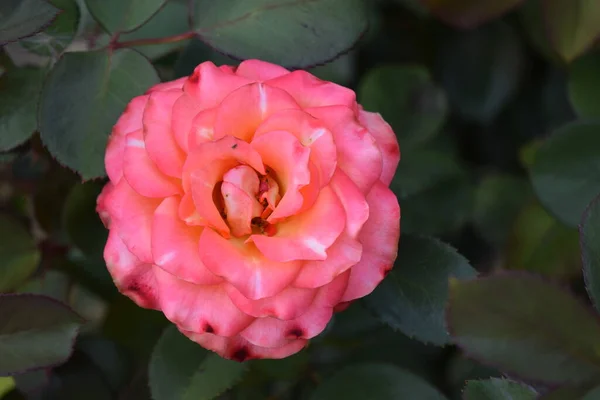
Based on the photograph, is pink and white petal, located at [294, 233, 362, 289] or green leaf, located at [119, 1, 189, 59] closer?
pink and white petal, located at [294, 233, 362, 289]

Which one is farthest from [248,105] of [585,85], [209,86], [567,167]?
[585,85]

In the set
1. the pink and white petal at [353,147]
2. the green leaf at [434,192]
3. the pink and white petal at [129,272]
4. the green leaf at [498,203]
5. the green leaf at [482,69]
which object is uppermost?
the pink and white petal at [353,147]

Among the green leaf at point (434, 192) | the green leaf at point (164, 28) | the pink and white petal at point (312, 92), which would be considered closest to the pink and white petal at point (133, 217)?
the pink and white petal at point (312, 92)

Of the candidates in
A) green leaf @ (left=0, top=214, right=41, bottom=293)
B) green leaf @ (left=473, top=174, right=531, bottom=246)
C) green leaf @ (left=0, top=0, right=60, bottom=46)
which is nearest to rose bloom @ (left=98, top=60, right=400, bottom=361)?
green leaf @ (left=0, top=0, right=60, bottom=46)

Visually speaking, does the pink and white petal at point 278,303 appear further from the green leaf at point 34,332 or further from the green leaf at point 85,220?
the green leaf at point 85,220

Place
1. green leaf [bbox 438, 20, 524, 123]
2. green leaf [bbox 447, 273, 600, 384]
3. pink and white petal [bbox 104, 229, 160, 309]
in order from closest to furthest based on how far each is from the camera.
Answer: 1. green leaf [bbox 447, 273, 600, 384]
2. pink and white petal [bbox 104, 229, 160, 309]
3. green leaf [bbox 438, 20, 524, 123]

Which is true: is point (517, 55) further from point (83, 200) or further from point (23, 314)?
point (23, 314)

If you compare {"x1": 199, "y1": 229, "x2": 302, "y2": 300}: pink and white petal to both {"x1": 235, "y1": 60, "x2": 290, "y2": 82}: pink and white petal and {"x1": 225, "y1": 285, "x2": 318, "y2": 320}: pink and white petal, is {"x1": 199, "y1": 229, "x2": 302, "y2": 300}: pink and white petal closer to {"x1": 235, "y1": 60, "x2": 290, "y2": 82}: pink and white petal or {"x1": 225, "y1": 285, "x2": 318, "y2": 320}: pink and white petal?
{"x1": 225, "y1": 285, "x2": 318, "y2": 320}: pink and white petal
